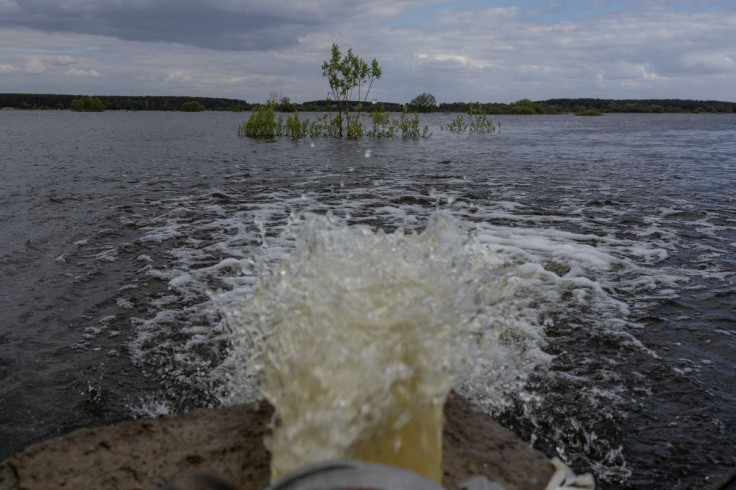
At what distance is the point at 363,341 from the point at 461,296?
590 millimetres

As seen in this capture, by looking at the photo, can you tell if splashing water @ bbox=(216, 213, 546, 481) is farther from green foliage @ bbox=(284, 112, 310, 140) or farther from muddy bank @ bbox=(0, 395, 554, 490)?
green foliage @ bbox=(284, 112, 310, 140)

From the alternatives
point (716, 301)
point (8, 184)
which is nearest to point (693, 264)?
point (716, 301)

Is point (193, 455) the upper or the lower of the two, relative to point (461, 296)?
lower

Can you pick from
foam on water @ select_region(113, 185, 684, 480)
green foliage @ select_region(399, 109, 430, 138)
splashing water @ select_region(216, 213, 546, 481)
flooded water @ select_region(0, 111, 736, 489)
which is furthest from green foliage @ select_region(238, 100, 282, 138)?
splashing water @ select_region(216, 213, 546, 481)

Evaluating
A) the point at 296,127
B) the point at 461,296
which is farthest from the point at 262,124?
the point at 461,296

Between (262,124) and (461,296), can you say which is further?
(262,124)

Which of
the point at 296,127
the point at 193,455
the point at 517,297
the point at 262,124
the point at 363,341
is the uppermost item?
the point at 262,124

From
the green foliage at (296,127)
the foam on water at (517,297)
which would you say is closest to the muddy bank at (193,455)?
the foam on water at (517,297)

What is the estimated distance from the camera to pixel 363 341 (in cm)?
217

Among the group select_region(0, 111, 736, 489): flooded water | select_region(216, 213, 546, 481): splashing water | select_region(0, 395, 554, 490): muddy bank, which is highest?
select_region(216, 213, 546, 481): splashing water

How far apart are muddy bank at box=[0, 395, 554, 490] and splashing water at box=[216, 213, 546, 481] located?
377 mm

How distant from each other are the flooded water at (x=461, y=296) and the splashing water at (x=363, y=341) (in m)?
0.05

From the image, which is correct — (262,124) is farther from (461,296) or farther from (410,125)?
(461,296)

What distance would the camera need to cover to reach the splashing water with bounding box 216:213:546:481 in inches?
81.7
